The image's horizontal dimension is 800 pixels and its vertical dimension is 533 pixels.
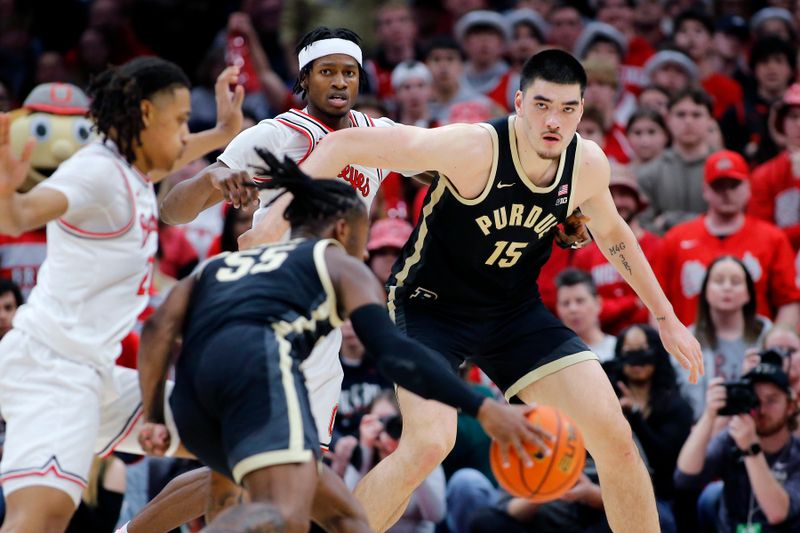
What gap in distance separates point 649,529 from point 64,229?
2992mm

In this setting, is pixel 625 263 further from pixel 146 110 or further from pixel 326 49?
pixel 146 110

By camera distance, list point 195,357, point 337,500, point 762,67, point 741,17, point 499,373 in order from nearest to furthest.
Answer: point 195,357, point 337,500, point 499,373, point 762,67, point 741,17

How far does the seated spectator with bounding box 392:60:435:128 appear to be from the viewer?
11781 millimetres

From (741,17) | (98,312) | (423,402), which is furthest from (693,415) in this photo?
(741,17)

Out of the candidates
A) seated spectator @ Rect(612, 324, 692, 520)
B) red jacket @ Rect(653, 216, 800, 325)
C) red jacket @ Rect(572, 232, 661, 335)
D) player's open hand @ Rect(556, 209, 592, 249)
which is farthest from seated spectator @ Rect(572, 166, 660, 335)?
player's open hand @ Rect(556, 209, 592, 249)

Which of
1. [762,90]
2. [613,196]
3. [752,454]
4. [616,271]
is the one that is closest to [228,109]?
[752,454]

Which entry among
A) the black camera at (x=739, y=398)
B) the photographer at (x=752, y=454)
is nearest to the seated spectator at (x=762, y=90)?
the photographer at (x=752, y=454)

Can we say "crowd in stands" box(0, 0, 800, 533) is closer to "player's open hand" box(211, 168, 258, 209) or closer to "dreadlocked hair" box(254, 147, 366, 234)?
"player's open hand" box(211, 168, 258, 209)

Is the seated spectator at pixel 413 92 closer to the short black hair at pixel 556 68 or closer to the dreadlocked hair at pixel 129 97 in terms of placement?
the short black hair at pixel 556 68

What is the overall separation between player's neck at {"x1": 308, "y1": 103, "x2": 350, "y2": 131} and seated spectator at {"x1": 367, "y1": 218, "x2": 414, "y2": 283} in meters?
3.11

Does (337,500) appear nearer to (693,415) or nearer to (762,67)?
(693,415)

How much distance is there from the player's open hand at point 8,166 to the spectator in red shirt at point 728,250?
223 inches

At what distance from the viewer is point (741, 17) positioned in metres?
13.6

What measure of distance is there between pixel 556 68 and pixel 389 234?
3.91 m
